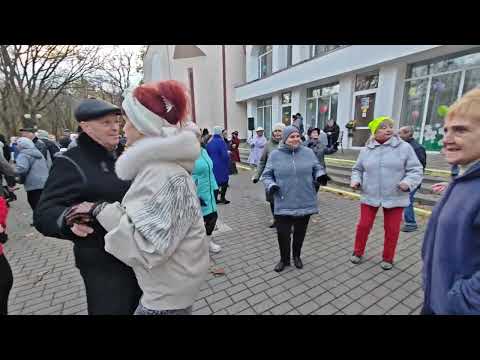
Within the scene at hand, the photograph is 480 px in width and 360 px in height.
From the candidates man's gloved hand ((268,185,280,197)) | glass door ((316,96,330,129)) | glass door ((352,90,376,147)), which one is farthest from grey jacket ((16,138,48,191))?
glass door ((316,96,330,129))

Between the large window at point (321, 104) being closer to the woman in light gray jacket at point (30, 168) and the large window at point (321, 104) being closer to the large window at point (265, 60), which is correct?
the large window at point (265, 60)

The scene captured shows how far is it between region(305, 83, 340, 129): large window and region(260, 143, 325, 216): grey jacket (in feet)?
35.1

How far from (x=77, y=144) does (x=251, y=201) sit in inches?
212

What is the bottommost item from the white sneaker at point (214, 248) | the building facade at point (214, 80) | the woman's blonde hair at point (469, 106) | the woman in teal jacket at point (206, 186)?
the white sneaker at point (214, 248)

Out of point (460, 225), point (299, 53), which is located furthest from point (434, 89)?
point (460, 225)

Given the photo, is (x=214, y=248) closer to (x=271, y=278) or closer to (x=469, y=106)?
(x=271, y=278)

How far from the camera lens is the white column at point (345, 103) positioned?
11.0 metres

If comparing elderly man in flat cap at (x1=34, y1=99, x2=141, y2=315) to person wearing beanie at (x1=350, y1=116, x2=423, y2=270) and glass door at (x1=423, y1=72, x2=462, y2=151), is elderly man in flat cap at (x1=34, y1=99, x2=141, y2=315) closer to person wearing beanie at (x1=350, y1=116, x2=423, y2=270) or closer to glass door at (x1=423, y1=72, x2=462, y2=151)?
person wearing beanie at (x1=350, y1=116, x2=423, y2=270)

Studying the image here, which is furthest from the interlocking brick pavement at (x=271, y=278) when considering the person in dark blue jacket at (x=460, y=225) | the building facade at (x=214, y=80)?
the building facade at (x=214, y=80)

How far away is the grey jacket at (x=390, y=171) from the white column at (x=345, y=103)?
9267 mm

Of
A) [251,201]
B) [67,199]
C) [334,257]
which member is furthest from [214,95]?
[67,199]

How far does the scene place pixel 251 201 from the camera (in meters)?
6.61

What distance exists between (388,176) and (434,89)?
27.4ft
